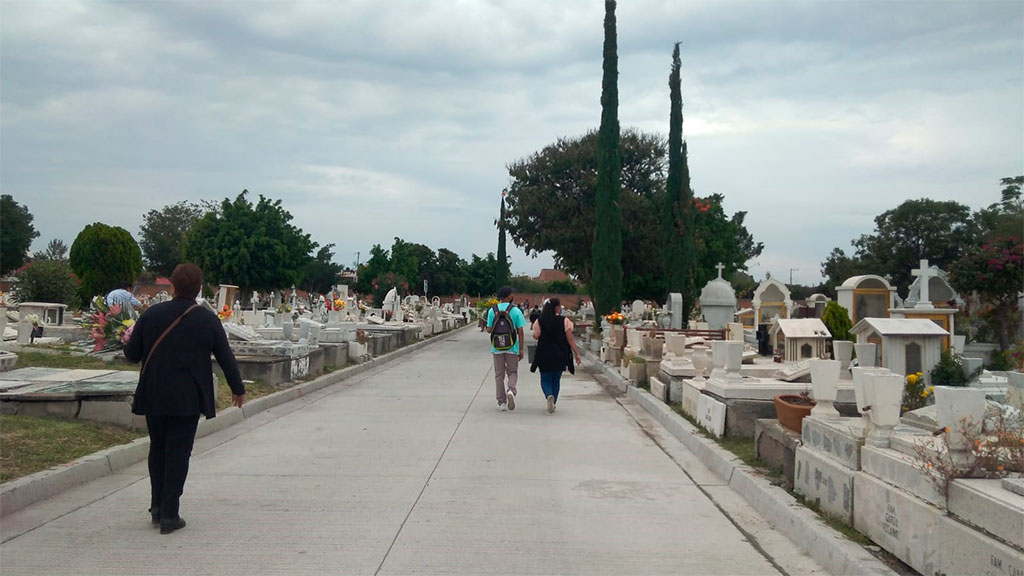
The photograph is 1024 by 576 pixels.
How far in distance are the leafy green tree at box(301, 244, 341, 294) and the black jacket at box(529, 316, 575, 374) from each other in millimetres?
83668

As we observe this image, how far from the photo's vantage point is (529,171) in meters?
40.9

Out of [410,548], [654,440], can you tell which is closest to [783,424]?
[654,440]

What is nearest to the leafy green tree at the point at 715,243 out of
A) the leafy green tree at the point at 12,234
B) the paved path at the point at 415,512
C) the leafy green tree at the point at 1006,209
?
the leafy green tree at the point at 1006,209

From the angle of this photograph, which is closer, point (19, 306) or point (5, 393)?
point (5, 393)

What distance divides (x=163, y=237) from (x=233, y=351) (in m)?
71.8

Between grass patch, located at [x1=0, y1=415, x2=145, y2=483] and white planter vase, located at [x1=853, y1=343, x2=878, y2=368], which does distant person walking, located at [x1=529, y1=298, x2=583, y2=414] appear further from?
grass patch, located at [x1=0, y1=415, x2=145, y2=483]

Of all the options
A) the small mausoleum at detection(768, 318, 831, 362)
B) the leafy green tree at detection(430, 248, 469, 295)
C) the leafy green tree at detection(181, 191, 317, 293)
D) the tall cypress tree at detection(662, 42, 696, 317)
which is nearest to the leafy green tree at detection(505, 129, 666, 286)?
the tall cypress tree at detection(662, 42, 696, 317)

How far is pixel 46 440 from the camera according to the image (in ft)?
24.2

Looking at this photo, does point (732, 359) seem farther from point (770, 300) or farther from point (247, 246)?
point (247, 246)

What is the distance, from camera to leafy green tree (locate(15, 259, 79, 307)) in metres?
26.3

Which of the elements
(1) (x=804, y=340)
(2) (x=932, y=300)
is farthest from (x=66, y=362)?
(2) (x=932, y=300)

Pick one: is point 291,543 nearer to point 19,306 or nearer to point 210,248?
point 19,306

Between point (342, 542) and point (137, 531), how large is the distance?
4.83ft

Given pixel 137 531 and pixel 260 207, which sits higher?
pixel 260 207
